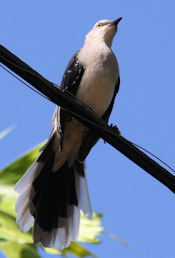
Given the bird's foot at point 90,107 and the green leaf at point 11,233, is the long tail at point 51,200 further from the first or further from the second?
the bird's foot at point 90,107

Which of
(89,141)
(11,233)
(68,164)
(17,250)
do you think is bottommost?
(17,250)

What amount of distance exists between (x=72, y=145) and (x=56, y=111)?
538mm

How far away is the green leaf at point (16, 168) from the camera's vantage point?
6.18 m

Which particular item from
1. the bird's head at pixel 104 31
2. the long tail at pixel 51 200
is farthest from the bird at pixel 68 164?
the bird's head at pixel 104 31

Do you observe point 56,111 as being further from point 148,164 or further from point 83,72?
point 148,164

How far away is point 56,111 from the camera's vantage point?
5324 millimetres

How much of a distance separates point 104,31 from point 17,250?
295cm

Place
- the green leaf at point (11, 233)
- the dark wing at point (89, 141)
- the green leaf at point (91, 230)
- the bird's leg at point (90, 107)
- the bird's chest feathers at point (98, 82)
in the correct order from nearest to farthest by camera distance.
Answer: the bird's leg at point (90, 107)
the bird's chest feathers at point (98, 82)
the dark wing at point (89, 141)
the green leaf at point (11, 233)
the green leaf at point (91, 230)

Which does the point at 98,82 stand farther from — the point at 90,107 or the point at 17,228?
the point at 17,228

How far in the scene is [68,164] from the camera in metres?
5.79

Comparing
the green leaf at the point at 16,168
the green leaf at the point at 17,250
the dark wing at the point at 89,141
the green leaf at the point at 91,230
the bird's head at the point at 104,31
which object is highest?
the bird's head at the point at 104,31

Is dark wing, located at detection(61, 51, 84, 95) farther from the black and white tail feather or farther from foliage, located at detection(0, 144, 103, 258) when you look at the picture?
foliage, located at detection(0, 144, 103, 258)

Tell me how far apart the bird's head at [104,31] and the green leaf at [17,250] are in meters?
2.69

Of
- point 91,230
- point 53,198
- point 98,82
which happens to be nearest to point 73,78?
point 98,82
